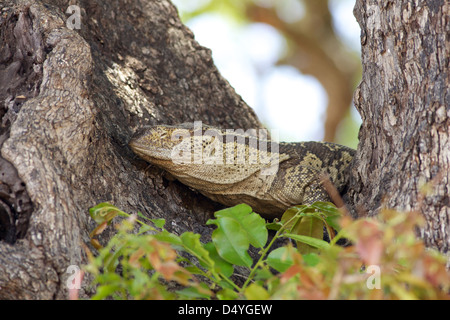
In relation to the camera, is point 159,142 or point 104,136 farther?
point 159,142

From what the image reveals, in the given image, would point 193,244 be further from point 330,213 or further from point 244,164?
point 244,164

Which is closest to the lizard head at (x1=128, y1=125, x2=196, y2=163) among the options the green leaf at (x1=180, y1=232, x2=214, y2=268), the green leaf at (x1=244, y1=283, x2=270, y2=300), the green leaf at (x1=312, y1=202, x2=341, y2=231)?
the green leaf at (x1=312, y1=202, x2=341, y2=231)

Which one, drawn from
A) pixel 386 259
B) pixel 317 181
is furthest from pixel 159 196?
pixel 386 259

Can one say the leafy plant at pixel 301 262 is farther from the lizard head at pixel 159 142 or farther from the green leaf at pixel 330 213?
the lizard head at pixel 159 142

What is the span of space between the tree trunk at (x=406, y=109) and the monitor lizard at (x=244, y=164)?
0.91 metres

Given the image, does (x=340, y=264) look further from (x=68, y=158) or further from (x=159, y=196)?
(x=159, y=196)

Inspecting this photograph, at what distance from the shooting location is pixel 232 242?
109 inches

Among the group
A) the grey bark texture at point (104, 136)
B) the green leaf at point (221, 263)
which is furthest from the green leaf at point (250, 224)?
the grey bark texture at point (104, 136)

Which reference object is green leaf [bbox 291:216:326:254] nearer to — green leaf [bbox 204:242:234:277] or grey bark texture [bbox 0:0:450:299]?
grey bark texture [bbox 0:0:450:299]

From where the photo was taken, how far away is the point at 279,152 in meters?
4.75

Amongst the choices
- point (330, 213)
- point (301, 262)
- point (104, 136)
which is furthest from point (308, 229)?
point (104, 136)

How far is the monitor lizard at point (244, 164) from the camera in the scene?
13.6 ft

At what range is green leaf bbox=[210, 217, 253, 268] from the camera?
273cm

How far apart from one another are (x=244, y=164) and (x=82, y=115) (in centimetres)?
155
